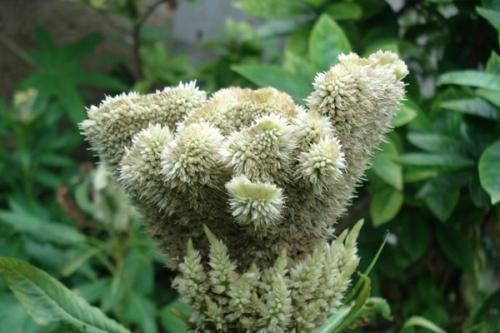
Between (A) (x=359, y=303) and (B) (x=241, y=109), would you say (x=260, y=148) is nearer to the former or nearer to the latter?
(B) (x=241, y=109)

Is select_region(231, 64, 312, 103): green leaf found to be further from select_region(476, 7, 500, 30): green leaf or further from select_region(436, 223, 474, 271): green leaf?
select_region(436, 223, 474, 271): green leaf

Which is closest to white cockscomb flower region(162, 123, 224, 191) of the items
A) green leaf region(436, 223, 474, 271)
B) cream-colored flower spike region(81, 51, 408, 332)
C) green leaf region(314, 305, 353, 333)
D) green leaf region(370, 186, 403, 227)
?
cream-colored flower spike region(81, 51, 408, 332)

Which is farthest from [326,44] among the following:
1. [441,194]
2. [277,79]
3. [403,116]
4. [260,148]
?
[260,148]

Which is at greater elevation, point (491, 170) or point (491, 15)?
point (491, 15)

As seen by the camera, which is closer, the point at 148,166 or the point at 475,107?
the point at 148,166

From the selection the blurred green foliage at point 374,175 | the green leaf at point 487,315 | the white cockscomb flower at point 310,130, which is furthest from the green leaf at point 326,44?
the white cockscomb flower at point 310,130

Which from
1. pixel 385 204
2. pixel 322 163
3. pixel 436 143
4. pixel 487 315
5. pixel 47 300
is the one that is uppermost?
pixel 436 143

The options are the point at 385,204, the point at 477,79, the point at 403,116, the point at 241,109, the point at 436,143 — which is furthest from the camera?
the point at 385,204
